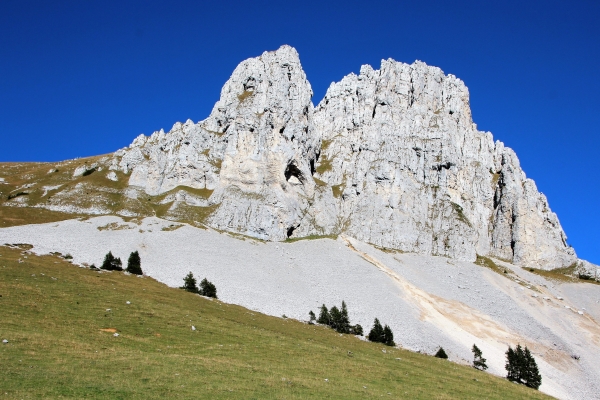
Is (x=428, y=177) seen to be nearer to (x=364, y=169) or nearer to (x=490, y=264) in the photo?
(x=364, y=169)

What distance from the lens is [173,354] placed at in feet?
97.7

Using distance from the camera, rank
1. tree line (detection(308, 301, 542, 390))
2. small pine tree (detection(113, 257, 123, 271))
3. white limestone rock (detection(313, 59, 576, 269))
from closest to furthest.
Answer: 1. tree line (detection(308, 301, 542, 390))
2. small pine tree (detection(113, 257, 123, 271))
3. white limestone rock (detection(313, 59, 576, 269))

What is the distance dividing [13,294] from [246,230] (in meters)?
75.9

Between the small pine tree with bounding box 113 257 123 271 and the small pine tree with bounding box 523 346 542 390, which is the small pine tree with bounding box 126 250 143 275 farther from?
the small pine tree with bounding box 523 346 542 390

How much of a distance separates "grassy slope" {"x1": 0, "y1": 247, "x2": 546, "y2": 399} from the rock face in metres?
67.0

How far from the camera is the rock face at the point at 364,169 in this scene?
12406 centimetres

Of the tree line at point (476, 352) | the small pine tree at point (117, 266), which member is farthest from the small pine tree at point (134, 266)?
the tree line at point (476, 352)

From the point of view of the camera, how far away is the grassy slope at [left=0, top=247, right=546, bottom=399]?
22.9 metres

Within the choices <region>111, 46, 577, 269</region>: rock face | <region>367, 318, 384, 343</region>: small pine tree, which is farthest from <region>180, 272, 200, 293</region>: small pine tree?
<region>111, 46, 577, 269</region>: rock face

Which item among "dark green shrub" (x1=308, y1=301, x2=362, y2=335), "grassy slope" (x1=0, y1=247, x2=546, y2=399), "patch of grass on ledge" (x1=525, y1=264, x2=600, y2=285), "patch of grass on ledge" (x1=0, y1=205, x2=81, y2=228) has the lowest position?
"grassy slope" (x1=0, y1=247, x2=546, y2=399)

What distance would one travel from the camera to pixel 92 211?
357 ft

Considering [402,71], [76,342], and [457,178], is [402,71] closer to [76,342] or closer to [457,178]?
[457,178]

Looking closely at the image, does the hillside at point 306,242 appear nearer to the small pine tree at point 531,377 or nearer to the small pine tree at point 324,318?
the small pine tree at point 324,318

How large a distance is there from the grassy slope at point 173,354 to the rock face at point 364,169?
6697cm
